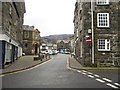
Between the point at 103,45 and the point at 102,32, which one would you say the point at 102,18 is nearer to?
the point at 102,32

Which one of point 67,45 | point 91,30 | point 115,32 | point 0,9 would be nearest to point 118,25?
point 115,32

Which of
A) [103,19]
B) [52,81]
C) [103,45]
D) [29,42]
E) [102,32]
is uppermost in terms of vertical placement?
[103,19]

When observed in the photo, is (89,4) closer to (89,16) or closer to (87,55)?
(89,16)

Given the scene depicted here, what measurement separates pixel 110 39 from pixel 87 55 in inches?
111

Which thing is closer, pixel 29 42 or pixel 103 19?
pixel 103 19

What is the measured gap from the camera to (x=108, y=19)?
26.4 metres

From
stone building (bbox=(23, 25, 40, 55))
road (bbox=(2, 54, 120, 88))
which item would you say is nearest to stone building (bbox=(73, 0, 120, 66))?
road (bbox=(2, 54, 120, 88))

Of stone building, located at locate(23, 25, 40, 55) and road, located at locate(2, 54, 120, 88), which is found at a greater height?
stone building, located at locate(23, 25, 40, 55)

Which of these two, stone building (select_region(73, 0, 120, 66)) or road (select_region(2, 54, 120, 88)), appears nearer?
road (select_region(2, 54, 120, 88))

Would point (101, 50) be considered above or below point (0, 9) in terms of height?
below

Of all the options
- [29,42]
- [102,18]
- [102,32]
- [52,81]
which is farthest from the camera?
[29,42]

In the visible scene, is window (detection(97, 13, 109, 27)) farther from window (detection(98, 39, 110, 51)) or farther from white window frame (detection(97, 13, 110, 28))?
window (detection(98, 39, 110, 51))

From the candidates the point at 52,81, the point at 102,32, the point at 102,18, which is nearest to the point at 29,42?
the point at 102,18

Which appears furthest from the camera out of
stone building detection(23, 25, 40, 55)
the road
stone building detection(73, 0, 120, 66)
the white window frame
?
stone building detection(23, 25, 40, 55)
